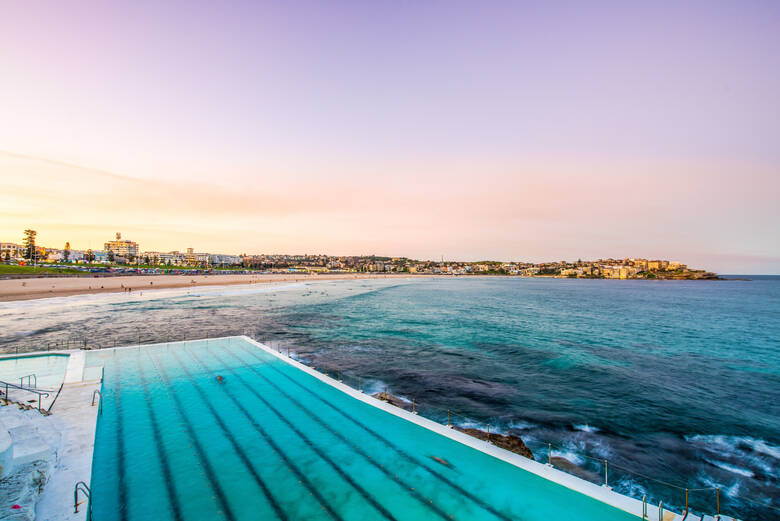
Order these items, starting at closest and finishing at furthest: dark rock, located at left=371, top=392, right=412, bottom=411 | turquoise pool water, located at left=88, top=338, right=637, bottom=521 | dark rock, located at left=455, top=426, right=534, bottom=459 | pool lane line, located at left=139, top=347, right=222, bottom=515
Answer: turquoise pool water, located at left=88, top=338, right=637, bottom=521 → pool lane line, located at left=139, top=347, right=222, bottom=515 → dark rock, located at left=455, top=426, right=534, bottom=459 → dark rock, located at left=371, top=392, right=412, bottom=411

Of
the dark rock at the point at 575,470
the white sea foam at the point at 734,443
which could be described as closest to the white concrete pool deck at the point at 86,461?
the dark rock at the point at 575,470

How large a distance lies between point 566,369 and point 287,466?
53.5ft

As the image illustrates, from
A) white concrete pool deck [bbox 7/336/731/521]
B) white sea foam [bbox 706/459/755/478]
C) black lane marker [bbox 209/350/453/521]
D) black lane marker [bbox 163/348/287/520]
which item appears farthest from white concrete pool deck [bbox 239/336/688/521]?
white sea foam [bbox 706/459/755/478]

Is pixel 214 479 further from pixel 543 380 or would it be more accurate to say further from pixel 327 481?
pixel 543 380

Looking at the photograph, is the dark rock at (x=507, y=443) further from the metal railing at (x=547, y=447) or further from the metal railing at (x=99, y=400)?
the metal railing at (x=99, y=400)

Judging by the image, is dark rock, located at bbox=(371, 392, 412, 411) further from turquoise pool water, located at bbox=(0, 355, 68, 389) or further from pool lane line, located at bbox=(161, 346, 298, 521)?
turquoise pool water, located at bbox=(0, 355, 68, 389)

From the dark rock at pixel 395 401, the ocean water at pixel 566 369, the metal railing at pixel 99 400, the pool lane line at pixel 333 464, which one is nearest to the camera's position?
the pool lane line at pixel 333 464

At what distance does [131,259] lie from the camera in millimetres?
166750

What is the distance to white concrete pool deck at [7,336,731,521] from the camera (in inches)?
222

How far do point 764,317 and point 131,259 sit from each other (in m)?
215

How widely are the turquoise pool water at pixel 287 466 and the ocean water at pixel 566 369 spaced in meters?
2.79

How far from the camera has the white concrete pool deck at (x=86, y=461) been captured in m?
5.64

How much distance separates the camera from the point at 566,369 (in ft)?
60.5

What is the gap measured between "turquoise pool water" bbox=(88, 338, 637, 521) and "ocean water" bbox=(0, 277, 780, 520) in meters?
2.79
